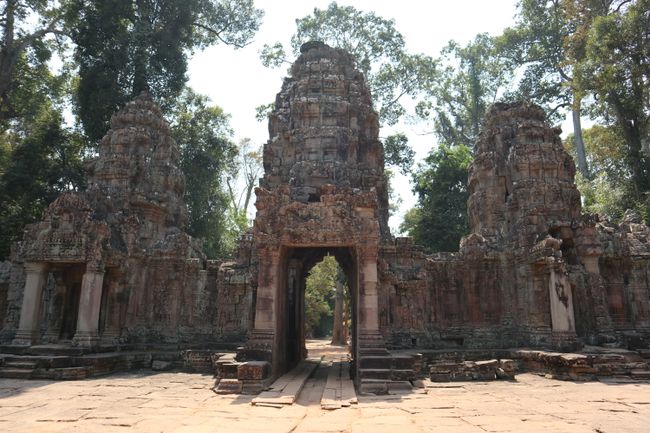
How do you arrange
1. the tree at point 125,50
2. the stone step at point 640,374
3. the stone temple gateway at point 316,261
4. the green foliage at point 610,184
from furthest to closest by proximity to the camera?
1. the tree at point 125,50
2. the green foliage at point 610,184
3. the stone temple gateway at point 316,261
4. the stone step at point 640,374

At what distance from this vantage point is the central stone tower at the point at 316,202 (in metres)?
9.65

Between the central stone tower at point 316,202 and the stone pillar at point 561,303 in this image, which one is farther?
the stone pillar at point 561,303

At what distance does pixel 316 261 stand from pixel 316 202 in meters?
4.86

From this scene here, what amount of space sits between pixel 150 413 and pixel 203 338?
28.4 feet

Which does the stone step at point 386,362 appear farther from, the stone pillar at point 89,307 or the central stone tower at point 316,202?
the stone pillar at point 89,307

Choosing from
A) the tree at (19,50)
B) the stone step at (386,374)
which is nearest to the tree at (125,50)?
the tree at (19,50)

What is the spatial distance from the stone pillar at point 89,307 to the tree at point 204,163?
1300 cm

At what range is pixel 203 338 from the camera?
49.2 feet

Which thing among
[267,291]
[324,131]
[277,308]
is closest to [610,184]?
[324,131]

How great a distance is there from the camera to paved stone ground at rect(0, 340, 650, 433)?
559cm

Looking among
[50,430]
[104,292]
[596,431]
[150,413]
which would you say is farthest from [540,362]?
[104,292]

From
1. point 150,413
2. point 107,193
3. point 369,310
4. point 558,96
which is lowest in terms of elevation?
point 150,413

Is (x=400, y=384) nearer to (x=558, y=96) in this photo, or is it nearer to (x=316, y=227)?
(x=316, y=227)

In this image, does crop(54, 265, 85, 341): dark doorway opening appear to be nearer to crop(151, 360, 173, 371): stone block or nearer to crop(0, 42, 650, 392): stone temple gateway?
crop(0, 42, 650, 392): stone temple gateway
